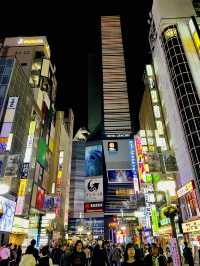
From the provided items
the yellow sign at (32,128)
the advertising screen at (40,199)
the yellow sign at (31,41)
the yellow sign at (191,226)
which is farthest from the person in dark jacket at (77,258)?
the yellow sign at (31,41)

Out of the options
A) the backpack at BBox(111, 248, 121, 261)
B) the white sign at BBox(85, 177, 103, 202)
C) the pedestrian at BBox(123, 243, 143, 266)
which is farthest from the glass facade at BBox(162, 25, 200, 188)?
the white sign at BBox(85, 177, 103, 202)

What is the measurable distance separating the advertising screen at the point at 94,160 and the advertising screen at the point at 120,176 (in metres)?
3.68

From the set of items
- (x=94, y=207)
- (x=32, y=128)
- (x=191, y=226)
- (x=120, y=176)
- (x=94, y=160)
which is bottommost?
(x=191, y=226)

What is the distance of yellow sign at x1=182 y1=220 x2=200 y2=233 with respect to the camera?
799 inches

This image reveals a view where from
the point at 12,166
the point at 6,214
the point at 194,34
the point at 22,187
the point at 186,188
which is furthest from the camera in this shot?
the point at 22,187

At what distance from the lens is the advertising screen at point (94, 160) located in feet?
238

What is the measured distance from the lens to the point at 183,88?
80.1 feet

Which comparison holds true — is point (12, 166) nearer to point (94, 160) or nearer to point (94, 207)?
point (94, 207)

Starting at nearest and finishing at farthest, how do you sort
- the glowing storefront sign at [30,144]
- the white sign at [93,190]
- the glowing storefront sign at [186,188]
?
1. the glowing storefront sign at [186,188]
2. the glowing storefront sign at [30,144]
3. the white sign at [93,190]

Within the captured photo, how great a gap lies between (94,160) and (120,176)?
11178mm

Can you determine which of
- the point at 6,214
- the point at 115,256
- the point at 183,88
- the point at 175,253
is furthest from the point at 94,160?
the point at 175,253

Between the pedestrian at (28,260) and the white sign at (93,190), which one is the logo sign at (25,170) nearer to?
the pedestrian at (28,260)

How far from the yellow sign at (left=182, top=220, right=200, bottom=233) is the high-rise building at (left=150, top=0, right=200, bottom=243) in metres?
0.08

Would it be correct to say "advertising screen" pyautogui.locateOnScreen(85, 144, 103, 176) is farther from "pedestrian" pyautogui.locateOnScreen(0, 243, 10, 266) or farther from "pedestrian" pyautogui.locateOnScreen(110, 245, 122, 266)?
"pedestrian" pyautogui.locateOnScreen(0, 243, 10, 266)
